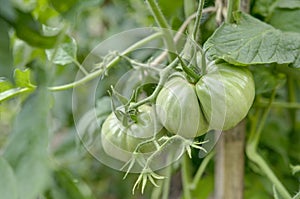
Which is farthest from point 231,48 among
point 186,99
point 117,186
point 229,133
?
point 117,186

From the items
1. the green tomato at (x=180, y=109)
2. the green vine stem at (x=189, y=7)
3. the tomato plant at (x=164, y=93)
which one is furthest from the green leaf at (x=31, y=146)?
the green vine stem at (x=189, y=7)

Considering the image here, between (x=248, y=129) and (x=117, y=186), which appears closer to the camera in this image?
(x=248, y=129)

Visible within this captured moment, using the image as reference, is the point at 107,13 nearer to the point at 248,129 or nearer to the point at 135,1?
the point at 135,1

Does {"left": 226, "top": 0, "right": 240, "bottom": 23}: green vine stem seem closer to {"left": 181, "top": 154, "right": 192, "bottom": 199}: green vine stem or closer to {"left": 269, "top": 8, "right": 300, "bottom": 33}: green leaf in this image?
{"left": 269, "top": 8, "right": 300, "bottom": 33}: green leaf

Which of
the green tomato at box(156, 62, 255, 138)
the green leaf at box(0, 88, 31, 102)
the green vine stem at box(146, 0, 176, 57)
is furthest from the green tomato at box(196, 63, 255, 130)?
the green leaf at box(0, 88, 31, 102)

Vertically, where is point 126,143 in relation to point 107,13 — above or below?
above

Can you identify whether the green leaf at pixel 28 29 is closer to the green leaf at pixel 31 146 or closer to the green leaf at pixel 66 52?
the green leaf at pixel 31 146
